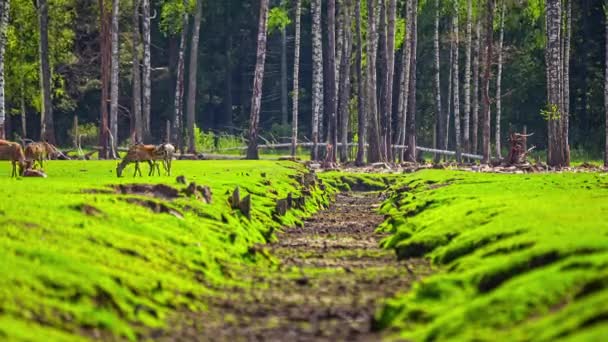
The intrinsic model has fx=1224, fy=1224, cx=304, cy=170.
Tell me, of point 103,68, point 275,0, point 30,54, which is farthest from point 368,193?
point 275,0

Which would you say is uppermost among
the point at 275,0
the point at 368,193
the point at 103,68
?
the point at 275,0

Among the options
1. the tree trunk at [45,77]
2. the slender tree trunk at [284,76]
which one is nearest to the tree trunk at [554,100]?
the tree trunk at [45,77]

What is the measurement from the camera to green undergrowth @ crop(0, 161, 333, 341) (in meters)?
14.9

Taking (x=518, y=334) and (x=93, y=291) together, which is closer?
(x=518, y=334)

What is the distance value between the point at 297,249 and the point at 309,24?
73190 mm

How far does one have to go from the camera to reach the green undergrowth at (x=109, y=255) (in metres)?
14.9

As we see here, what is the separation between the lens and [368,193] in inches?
1989

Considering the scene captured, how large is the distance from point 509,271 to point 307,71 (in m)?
85.5

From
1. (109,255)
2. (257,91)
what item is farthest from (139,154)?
(257,91)

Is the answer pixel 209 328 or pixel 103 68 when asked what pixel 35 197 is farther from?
pixel 103 68

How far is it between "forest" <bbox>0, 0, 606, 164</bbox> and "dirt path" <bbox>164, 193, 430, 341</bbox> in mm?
30838

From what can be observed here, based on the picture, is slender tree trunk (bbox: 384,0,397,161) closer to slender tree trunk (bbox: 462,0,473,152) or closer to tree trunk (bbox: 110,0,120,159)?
slender tree trunk (bbox: 462,0,473,152)

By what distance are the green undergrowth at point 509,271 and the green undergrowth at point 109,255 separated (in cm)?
324

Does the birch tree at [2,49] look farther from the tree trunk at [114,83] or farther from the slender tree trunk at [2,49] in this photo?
the tree trunk at [114,83]
